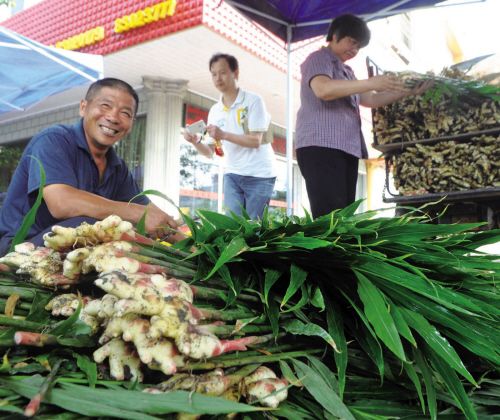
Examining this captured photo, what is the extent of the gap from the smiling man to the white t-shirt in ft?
4.87

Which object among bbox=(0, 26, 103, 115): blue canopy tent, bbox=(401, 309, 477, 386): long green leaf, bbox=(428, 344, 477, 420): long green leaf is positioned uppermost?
bbox=(0, 26, 103, 115): blue canopy tent

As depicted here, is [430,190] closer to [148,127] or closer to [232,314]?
[232,314]

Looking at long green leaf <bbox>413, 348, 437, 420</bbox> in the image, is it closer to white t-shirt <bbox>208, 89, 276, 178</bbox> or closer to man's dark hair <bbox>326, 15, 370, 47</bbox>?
man's dark hair <bbox>326, 15, 370, 47</bbox>

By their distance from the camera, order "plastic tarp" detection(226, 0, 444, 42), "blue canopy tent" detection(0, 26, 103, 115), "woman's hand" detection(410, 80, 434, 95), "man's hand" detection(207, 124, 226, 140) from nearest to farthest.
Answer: "woman's hand" detection(410, 80, 434, 95) → "man's hand" detection(207, 124, 226, 140) → "plastic tarp" detection(226, 0, 444, 42) → "blue canopy tent" detection(0, 26, 103, 115)

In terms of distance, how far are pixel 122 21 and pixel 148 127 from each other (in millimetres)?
1748

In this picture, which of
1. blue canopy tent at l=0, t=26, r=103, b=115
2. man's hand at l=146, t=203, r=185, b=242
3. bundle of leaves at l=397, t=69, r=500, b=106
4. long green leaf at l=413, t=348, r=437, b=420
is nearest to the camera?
long green leaf at l=413, t=348, r=437, b=420

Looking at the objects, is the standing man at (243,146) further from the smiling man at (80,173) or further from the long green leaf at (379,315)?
the long green leaf at (379,315)

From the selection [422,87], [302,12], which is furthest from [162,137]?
[422,87]

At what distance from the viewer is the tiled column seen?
24.6 feet

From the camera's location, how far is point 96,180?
219 cm

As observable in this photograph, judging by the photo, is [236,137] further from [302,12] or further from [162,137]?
[162,137]

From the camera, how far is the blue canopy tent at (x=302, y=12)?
3783 millimetres

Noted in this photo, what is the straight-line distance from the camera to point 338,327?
81 centimetres

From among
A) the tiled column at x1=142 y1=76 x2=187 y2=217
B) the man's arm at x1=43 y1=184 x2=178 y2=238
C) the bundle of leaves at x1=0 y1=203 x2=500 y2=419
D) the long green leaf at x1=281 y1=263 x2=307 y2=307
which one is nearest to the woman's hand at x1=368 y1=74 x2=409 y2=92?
the man's arm at x1=43 y1=184 x2=178 y2=238
